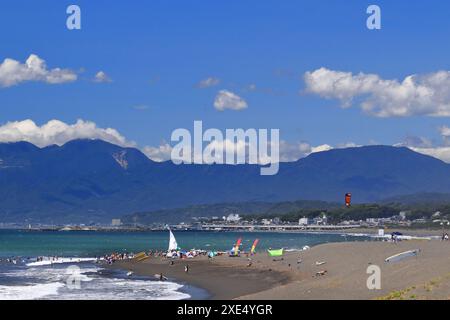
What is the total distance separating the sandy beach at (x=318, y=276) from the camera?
154 feet

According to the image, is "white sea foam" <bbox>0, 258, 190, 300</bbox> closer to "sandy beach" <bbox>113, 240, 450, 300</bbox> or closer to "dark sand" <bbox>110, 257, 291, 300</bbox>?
"dark sand" <bbox>110, 257, 291, 300</bbox>

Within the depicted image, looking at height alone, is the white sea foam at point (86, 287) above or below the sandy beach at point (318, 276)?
below

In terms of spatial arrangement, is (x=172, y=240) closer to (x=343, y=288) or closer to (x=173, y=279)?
(x=173, y=279)

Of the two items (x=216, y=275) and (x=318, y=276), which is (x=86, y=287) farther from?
(x=318, y=276)

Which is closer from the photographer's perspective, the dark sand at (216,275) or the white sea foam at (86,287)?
the white sea foam at (86,287)

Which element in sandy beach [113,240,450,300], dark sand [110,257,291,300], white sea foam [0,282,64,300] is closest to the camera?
sandy beach [113,240,450,300]

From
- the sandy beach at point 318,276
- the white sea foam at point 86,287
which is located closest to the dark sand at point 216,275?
the sandy beach at point 318,276

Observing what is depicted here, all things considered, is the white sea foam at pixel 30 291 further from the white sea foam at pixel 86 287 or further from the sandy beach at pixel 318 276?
the sandy beach at pixel 318 276

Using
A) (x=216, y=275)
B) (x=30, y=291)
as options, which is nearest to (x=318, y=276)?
(x=216, y=275)

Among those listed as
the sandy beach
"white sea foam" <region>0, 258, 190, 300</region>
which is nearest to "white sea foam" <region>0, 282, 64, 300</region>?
"white sea foam" <region>0, 258, 190, 300</region>

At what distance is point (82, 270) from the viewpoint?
9106 cm

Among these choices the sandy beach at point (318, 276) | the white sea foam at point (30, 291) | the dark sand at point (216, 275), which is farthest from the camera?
the dark sand at point (216, 275)

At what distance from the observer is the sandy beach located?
1853 inches
